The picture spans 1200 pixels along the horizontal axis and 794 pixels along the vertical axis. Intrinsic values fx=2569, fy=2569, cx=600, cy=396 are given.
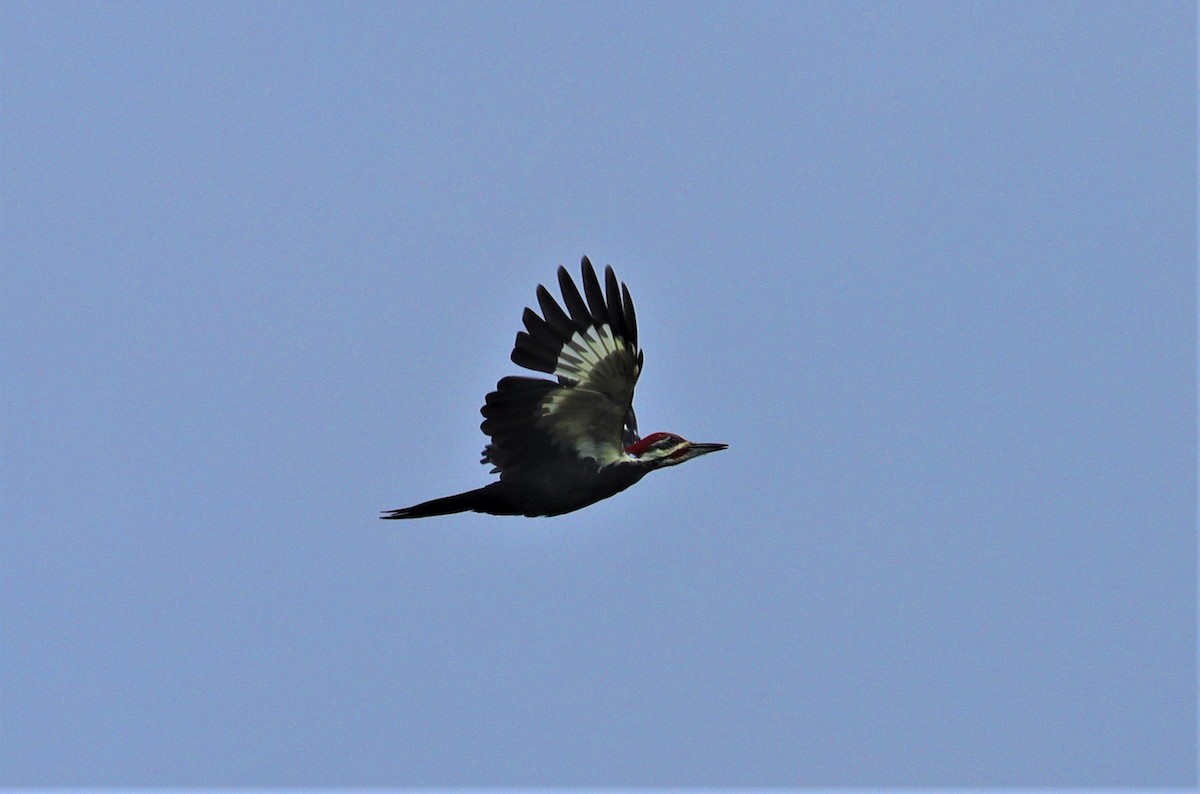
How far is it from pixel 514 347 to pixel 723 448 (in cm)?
313

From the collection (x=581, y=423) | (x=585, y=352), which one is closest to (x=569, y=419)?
(x=581, y=423)

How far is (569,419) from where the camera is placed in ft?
108

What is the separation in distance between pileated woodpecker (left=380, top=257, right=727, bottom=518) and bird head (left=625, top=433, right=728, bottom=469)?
0.01 meters

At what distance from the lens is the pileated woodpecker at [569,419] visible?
32.2m

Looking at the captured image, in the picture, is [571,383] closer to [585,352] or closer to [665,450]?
[585,352]

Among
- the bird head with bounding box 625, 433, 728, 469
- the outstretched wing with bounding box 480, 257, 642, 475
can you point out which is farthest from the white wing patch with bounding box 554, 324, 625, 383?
the bird head with bounding box 625, 433, 728, 469

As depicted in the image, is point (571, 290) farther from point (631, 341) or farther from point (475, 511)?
point (475, 511)

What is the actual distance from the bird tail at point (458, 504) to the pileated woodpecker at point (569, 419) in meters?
0.01

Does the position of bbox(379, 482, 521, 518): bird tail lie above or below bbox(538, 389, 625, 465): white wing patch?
below

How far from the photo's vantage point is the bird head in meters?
33.2

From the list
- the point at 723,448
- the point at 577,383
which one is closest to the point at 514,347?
the point at 577,383

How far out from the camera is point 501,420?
32656mm

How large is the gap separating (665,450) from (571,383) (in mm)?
1677

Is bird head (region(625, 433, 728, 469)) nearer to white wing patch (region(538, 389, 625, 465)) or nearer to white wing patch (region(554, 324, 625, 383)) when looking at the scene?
white wing patch (region(538, 389, 625, 465))
